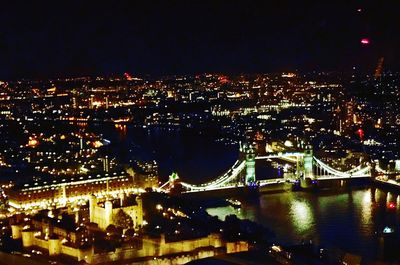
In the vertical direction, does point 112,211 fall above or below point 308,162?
below

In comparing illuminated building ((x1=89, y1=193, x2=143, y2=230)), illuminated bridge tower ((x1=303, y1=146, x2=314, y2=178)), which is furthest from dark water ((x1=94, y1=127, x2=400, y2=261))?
illuminated building ((x1=89, y1=193, x2=143, y2=230))

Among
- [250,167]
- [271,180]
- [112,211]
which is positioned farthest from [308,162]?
[112,211]

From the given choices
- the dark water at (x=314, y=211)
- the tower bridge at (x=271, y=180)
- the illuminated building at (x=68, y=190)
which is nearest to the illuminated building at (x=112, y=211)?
the dark water at (x=314, y=211)

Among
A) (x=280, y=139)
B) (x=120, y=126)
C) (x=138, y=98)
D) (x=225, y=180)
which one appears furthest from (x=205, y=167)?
(x=138, y=98)

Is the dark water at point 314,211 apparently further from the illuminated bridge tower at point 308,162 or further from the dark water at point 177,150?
the illuminated bridge tower at point 308,162

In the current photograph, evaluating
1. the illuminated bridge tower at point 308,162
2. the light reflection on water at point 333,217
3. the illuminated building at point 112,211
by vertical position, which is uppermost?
the illuminated bridge tower at point 308,162

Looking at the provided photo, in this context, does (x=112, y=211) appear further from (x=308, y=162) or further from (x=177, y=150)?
(x=177, y=150)

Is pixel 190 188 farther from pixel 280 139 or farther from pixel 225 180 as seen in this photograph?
pixel 280 139
